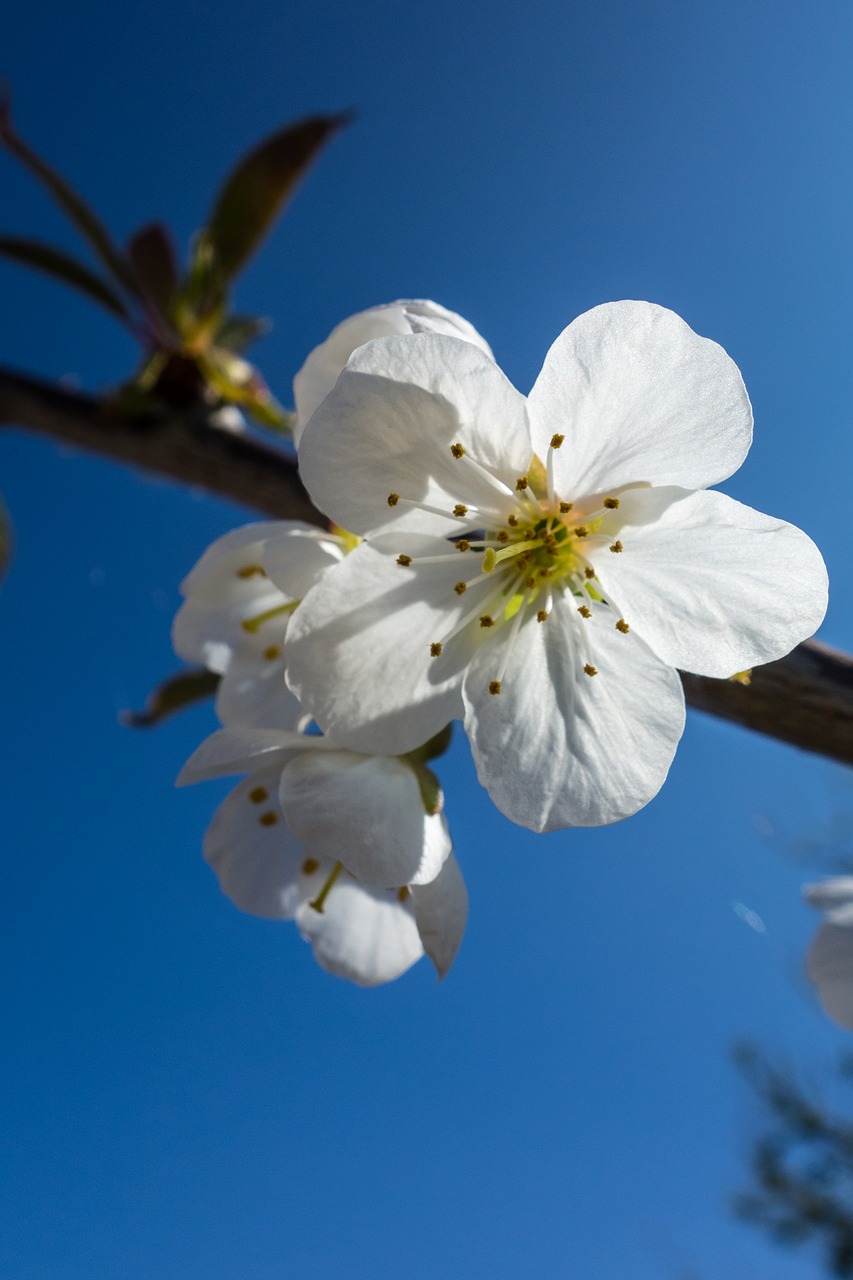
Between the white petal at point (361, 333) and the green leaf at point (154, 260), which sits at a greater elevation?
the white petal at point (361, 333)

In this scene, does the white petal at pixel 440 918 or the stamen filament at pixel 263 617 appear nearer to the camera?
the white petal at pixel 440 918

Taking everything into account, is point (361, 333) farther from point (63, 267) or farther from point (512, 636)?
point (63, 267)

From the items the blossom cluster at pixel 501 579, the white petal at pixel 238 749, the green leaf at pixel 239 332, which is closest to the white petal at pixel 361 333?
the blossom cluster at pixel 501 579

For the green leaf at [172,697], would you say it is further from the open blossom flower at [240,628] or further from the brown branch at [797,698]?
the brown branch at [797,698]

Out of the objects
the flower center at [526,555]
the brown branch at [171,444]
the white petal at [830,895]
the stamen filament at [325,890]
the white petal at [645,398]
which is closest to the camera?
the white petal at [645,398]

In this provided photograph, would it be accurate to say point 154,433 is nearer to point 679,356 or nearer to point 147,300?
point 147,300

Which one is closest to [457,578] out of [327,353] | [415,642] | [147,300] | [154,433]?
[415,642]
